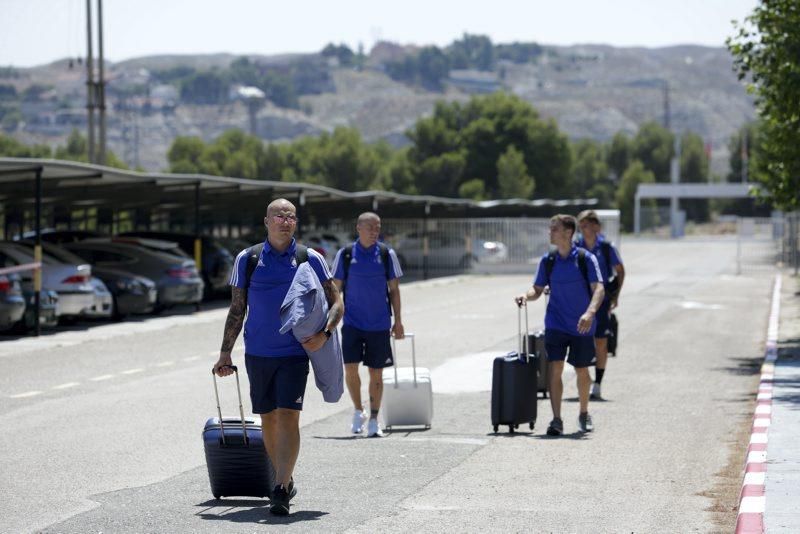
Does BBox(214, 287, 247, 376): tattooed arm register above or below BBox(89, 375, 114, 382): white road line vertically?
above

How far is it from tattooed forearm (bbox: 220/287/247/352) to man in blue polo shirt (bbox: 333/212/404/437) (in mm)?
3388

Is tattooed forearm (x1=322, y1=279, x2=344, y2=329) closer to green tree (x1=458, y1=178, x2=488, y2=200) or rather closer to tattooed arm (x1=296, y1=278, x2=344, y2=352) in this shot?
tattooed arm (x1=296, y1=278, x2=344, y2=352)

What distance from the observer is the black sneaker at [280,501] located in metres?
8.27

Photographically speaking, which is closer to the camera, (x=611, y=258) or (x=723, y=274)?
(x=611, y=258)

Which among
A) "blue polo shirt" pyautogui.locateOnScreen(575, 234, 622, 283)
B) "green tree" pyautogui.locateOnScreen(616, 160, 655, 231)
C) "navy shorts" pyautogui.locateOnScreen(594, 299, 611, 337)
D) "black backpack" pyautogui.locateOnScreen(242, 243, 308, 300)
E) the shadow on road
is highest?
"black backpack" pyautogui.locateOnScreen(242, 243, 308, 300)

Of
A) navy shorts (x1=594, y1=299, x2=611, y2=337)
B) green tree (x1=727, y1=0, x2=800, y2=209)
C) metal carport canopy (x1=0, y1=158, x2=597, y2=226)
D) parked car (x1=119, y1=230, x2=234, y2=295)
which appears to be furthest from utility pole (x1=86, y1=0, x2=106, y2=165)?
navy shorts (x1=594, y1=299, x2=611, y2=337)

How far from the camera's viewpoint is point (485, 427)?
12.5 metres

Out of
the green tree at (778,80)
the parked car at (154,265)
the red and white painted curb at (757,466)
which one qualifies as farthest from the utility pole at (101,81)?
the red and white painted curb at (757,466)

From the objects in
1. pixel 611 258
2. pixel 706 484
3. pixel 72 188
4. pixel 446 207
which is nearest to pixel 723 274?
pixel 446 207

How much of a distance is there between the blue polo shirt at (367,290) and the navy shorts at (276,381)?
3.50m

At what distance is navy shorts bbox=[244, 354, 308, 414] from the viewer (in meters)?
8.45

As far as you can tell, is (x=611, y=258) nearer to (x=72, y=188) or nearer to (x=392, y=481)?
(x=392, y=481)

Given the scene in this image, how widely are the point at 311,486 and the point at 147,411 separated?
182 inches

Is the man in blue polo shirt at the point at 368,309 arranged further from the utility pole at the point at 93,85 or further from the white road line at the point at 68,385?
the utility pole at the point at 93,85
